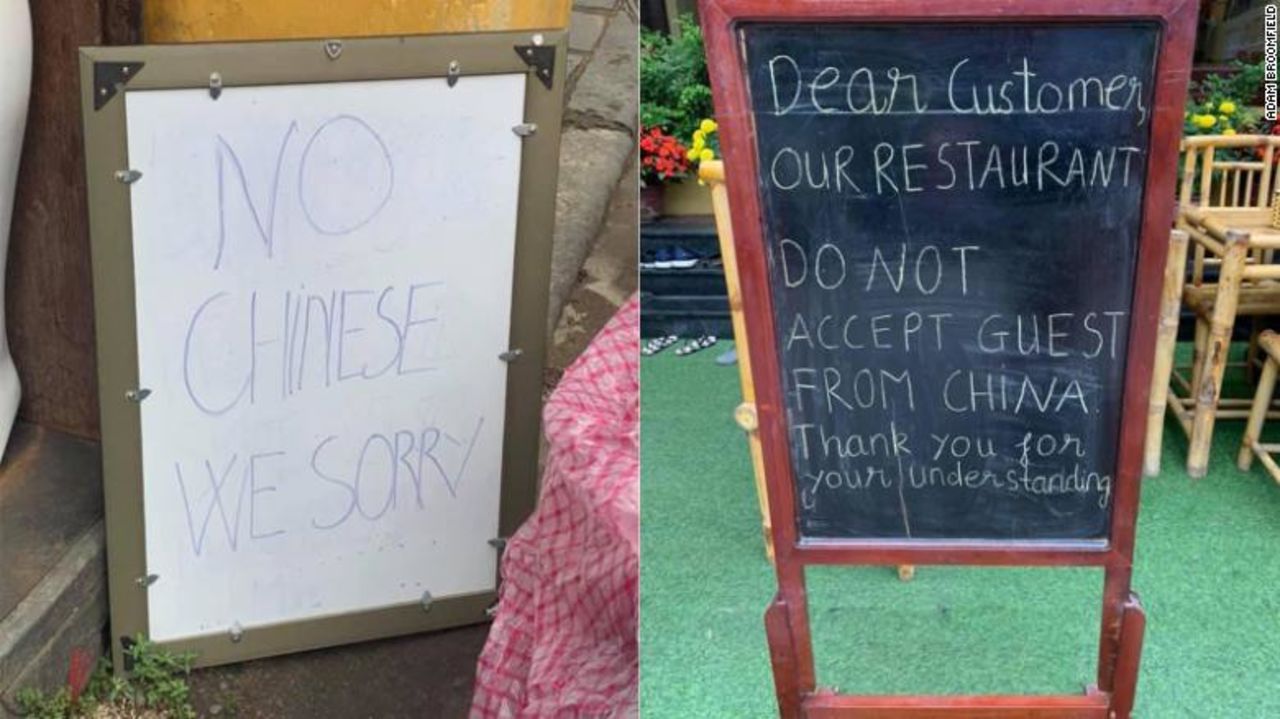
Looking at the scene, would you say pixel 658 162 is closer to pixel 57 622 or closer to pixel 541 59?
pixel 541 59

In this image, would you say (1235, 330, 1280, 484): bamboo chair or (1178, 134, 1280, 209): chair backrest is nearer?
(1235, 330, 1280, 484): bamboo chair

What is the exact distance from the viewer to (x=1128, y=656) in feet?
6.52

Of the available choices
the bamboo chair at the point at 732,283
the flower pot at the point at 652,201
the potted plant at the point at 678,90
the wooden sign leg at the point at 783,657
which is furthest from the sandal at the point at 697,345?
the wooden sign leg at the point at 783,657

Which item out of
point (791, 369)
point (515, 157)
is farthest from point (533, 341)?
point (791, 369)

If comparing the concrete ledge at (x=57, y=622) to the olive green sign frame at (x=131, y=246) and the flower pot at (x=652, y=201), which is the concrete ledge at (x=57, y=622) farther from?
the flower pot at (x=652, y=201)

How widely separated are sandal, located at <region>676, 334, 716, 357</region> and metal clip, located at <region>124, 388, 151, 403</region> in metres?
1.90

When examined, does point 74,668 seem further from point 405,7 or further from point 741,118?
point 741,118

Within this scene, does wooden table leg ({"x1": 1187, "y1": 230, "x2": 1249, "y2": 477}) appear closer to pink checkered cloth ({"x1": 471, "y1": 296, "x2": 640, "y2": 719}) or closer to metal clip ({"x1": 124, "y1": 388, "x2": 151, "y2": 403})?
pink checkered cloth ({"x1": 471, "y1": 296, "x2": 640, "y2": 719})

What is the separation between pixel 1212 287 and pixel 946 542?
6.43 ft

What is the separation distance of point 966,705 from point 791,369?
57 cm

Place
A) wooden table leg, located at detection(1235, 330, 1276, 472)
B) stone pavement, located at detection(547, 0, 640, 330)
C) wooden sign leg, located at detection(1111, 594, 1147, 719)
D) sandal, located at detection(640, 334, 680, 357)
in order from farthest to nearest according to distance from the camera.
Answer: sandal, located at detection(640, 334, 680, 357) < wooden table leg, located at detection(1235, 330, 1276, 472) < stone pavement, located at detection(547, 0, 640, 330) < wooden sign leg, located at detection(1111, 594, 1147, 719)

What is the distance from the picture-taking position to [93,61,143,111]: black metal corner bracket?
1.96 metres

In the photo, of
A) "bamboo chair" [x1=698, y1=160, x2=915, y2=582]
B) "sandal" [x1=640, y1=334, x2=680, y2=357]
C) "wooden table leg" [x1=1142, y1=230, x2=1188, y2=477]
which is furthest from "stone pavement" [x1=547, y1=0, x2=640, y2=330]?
"wooden table leg" [x1=1142, y1=230, x2=1188, y2=477]

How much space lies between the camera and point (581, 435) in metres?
1.58
